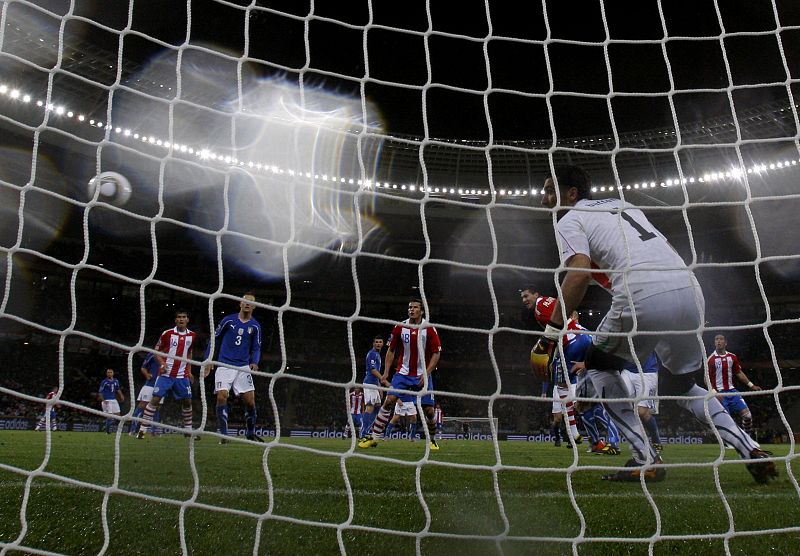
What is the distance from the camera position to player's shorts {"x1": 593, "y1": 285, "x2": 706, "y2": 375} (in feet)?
11.3

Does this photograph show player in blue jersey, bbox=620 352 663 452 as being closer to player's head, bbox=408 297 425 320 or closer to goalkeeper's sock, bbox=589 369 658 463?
goalkeeper's sock, bbox=589 369 658 463

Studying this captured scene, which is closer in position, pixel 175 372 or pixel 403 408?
pixel 403 408

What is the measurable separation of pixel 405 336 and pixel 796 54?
10813 mm

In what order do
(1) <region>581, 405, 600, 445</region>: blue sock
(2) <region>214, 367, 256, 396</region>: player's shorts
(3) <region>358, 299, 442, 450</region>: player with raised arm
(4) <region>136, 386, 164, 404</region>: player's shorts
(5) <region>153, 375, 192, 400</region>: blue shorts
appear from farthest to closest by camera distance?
(4) <region>136, 386, 164, 404</region>: player's shorts < (5) <region>153, 375, 192, 400</region>: blue shorts < (1) <region>581, 405, 600, 445</region>: blue sock < (2) <region>214, 367, 256, 396</region>: player's shorts < (3) <region>358, 299, 442, 450</region>: player with raised arm

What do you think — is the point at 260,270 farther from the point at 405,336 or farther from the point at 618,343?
the point at 618,343

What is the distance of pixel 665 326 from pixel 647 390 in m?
2.66

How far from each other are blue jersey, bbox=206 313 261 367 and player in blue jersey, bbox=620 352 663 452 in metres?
3.90

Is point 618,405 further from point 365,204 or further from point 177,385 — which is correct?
point 365,204

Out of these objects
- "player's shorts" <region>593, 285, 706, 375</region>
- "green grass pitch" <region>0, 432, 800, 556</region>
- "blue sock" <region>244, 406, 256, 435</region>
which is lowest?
"green grass pitch" <region>0, 432, 800, 556</region>

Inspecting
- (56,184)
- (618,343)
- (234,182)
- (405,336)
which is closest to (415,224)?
(234,182)

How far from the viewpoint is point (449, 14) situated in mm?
12289

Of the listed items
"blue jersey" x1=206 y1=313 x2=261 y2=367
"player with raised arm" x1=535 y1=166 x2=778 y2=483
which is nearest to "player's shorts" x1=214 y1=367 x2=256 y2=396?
"blue jersey" x1=206 y1=313 x2=261 y2=367

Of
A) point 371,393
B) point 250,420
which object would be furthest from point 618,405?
point 371,393

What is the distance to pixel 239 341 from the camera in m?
7.04
